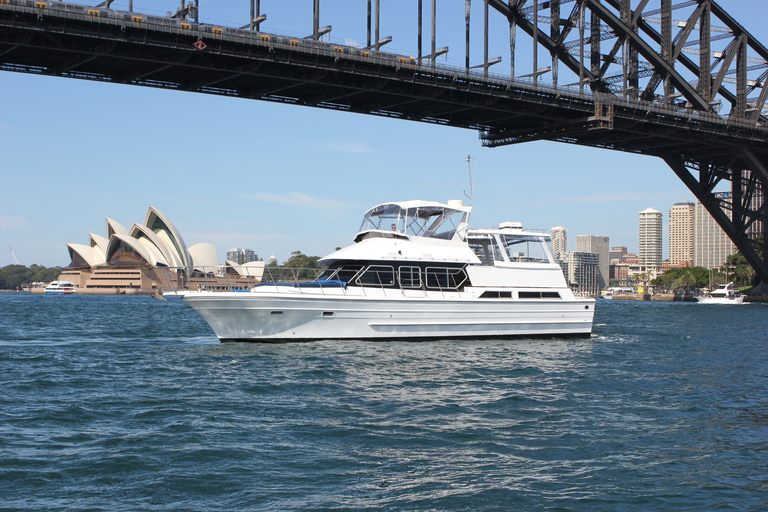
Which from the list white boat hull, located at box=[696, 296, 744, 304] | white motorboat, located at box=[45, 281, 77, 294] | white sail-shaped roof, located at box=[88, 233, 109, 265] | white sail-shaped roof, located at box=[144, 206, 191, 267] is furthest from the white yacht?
white motorboat, located at box=[45, 281, 77, 294]

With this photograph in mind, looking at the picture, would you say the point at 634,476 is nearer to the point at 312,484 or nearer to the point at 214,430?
the point at 312,484

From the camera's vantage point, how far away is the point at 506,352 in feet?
58.7

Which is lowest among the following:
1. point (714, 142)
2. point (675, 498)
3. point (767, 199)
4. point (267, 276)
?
point (675, 498)

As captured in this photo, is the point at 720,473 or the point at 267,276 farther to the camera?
the point at 267,276

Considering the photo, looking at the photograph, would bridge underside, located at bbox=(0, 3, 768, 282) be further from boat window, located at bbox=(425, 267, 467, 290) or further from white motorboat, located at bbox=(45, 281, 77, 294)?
white motorboat, located at bbox=(45, 281, 77, 294)

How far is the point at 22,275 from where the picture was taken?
629 ft

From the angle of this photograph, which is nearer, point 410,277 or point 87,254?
point 410,277

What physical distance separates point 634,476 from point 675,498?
0.67 metres

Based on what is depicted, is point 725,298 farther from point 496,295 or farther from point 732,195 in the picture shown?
→ point 496,295

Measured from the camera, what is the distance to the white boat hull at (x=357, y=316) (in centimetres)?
1730

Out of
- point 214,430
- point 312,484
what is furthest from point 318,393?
point 312,484

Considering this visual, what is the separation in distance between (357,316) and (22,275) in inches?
7948

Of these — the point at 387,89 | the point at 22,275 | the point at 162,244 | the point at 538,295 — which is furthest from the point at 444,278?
the point at 22,275

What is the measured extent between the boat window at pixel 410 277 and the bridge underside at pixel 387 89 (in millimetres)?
18548
